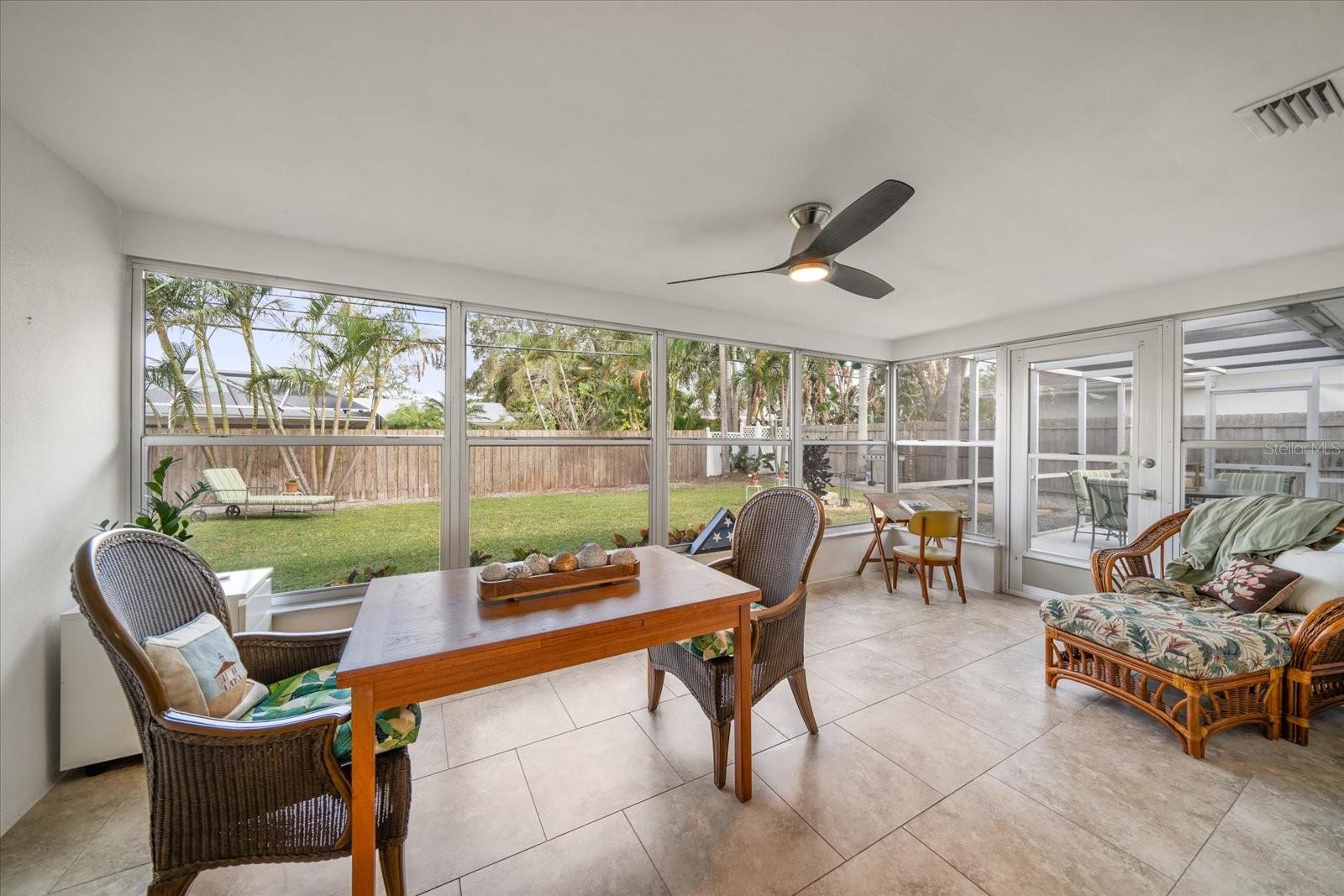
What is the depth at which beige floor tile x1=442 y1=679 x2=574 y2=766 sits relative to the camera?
2.21 m

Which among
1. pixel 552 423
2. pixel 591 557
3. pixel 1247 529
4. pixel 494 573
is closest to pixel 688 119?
pixel 591 557

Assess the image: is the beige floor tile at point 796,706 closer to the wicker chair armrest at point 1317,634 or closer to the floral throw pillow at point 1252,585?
the wicker chair armrest at point 1317,634

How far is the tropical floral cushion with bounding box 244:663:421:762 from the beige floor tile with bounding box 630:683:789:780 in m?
1.15

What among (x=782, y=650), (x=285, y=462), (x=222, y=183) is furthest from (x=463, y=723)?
(x=222, y=183)

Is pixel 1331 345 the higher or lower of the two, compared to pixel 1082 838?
higher

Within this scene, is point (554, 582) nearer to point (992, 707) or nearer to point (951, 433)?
point (992, 707)

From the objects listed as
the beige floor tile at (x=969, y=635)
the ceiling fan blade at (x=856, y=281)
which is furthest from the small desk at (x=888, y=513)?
the ceiling fan blade at (x=856, y=281)

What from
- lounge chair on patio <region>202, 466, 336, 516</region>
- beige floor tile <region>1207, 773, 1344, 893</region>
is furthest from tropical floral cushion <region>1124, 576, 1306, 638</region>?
lounge chair on patio <region>202, 466, 336, 516</region>

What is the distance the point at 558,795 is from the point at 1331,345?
5.01 m

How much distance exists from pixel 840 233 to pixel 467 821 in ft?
8.93

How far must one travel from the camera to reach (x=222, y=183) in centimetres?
216

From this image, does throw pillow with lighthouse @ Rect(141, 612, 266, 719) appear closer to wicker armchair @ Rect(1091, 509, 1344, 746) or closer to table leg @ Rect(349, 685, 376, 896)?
table leg @ Rect(349, 685, 376, 896)

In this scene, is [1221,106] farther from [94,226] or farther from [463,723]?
[94,226]

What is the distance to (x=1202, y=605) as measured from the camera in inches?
Answer: 106
